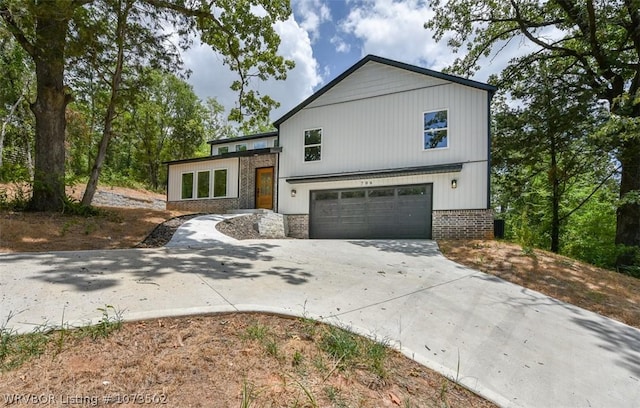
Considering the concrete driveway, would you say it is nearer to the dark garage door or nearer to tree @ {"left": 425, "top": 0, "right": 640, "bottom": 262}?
the dark garage door

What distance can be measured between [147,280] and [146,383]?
237cm

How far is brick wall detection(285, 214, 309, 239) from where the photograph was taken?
40.2ft

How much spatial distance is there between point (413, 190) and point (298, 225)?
4.84 m

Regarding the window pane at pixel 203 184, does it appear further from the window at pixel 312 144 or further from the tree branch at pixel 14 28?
the tree branch at pixel 14 28

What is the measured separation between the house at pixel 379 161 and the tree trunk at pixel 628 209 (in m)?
4.04

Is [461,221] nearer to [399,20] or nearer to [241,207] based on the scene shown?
[399,20]

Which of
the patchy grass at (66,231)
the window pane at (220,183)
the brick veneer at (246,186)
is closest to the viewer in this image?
the patchy grass at (66,231)

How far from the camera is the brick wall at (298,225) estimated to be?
40.2 ft

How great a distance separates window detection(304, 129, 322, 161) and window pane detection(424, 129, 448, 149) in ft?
14.0

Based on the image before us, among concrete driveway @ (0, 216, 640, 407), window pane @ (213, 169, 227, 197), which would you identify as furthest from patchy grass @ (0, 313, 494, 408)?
window pane @ (213, 169, 227, 197)

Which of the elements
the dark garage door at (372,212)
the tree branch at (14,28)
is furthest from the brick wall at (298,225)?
the tree branch at (14,28)

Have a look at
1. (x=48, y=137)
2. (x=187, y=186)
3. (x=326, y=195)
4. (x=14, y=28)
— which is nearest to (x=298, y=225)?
(x=326, y=195)

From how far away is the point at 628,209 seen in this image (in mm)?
9727

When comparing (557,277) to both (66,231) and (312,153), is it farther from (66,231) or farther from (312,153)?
(66,231)
